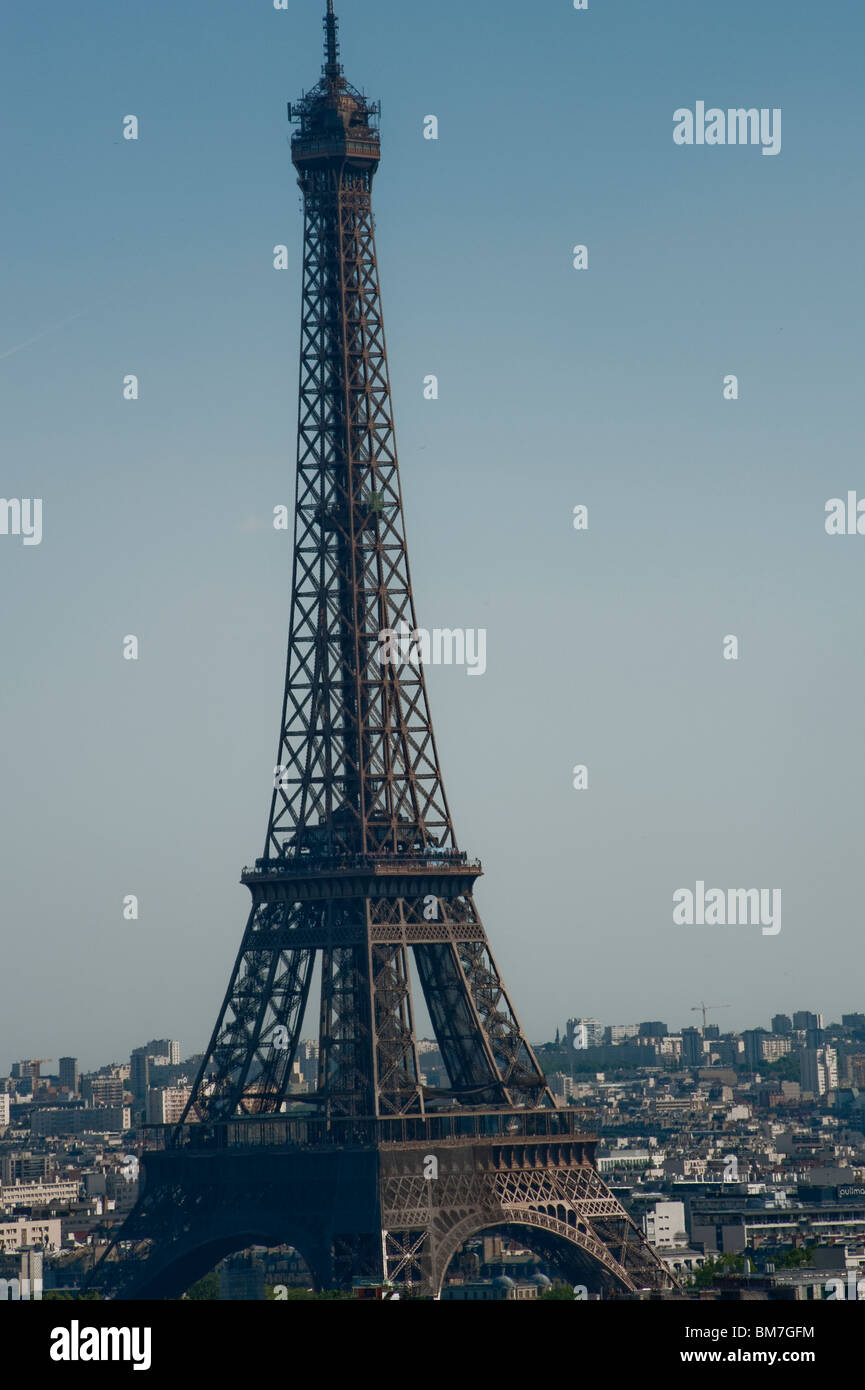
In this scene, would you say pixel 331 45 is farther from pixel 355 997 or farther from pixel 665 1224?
pixel 665 1224

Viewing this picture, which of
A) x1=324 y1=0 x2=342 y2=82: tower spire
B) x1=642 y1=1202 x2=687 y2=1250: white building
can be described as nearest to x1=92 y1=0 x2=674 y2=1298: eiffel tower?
x1=324 y1=0 x2=342 y2=82: tower spire

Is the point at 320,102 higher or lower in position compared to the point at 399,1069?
higher

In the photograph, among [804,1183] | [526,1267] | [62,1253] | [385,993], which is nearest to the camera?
[385,993]

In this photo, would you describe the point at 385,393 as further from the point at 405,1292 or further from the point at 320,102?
the point at 405,1292

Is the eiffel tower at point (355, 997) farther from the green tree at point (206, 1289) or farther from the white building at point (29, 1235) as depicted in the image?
the white building at point (29, 1235)

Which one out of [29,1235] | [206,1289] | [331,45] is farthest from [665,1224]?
[331,45]

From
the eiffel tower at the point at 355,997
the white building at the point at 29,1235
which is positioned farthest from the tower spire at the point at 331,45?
the white building at the point at 29,1235
